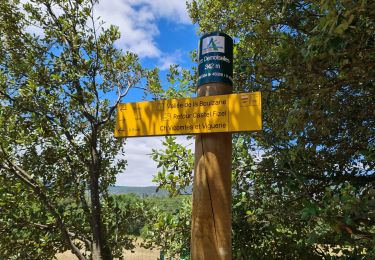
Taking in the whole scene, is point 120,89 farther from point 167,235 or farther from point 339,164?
point 339,164

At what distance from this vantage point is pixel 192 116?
247 centimetres

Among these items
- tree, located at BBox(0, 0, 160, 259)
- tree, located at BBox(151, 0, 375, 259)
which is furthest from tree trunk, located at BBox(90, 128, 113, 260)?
tree, located at BBox(151, 0, 375, 259)

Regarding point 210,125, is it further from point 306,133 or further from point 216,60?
point 306,133

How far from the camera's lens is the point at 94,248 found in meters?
6.43

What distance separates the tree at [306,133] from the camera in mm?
2840

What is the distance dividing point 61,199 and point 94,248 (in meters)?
1.33

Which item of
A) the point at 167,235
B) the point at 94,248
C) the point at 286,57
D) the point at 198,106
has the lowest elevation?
the point at 94,248

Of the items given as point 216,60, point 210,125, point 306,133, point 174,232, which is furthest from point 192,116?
point 174,232

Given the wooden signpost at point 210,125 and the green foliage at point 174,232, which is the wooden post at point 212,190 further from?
the green foliage at point 174,232

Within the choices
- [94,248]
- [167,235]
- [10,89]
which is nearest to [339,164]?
[167,235]

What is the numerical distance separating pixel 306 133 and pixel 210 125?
212 centimetres

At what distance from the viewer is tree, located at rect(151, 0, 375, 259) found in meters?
2.84

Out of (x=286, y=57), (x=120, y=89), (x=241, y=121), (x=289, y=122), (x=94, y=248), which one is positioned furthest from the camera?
(x=120, y=89)

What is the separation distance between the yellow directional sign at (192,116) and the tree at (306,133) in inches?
27.0
